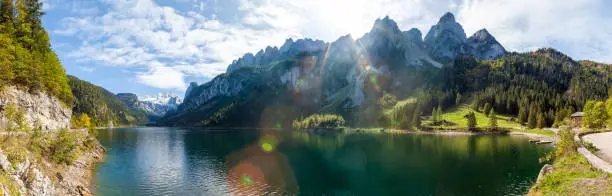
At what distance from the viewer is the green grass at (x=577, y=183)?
31172mm

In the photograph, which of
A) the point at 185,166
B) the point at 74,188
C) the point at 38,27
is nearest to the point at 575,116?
the point at 185,166

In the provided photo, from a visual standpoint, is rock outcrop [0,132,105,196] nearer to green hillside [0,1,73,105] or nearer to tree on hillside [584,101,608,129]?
green hillside [0,1,73,105]

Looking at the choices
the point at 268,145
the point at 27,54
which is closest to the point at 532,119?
the point at 268,145

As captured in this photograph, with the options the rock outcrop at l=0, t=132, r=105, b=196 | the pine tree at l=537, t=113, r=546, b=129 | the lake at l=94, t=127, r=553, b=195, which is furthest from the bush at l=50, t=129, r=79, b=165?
the pine tree at l=537, t=113, r=546, b=129

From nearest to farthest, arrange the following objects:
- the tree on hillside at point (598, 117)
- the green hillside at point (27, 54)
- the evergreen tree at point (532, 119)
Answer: the green hillside at point (27, 54) → the tree on hillside at point (598, 117) → the evergreen tree at point (532, 119)

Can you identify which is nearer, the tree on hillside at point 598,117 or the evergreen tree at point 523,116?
the tree on hillside at point 598,117

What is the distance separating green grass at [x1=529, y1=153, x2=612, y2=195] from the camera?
3117 cm

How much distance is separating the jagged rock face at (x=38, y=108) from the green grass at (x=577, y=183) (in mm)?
80408

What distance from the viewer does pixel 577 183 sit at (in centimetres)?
3438

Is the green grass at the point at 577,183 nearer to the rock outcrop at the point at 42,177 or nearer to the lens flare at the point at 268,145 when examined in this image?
the rock outcrop at the point at 42,177

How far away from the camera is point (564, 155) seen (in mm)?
56125

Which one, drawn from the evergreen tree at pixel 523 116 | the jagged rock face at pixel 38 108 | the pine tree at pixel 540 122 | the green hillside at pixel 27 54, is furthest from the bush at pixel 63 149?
the evergreen tree at pixel 523 116

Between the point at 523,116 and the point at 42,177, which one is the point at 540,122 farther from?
the point at 42,177

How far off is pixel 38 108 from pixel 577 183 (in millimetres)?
96584
